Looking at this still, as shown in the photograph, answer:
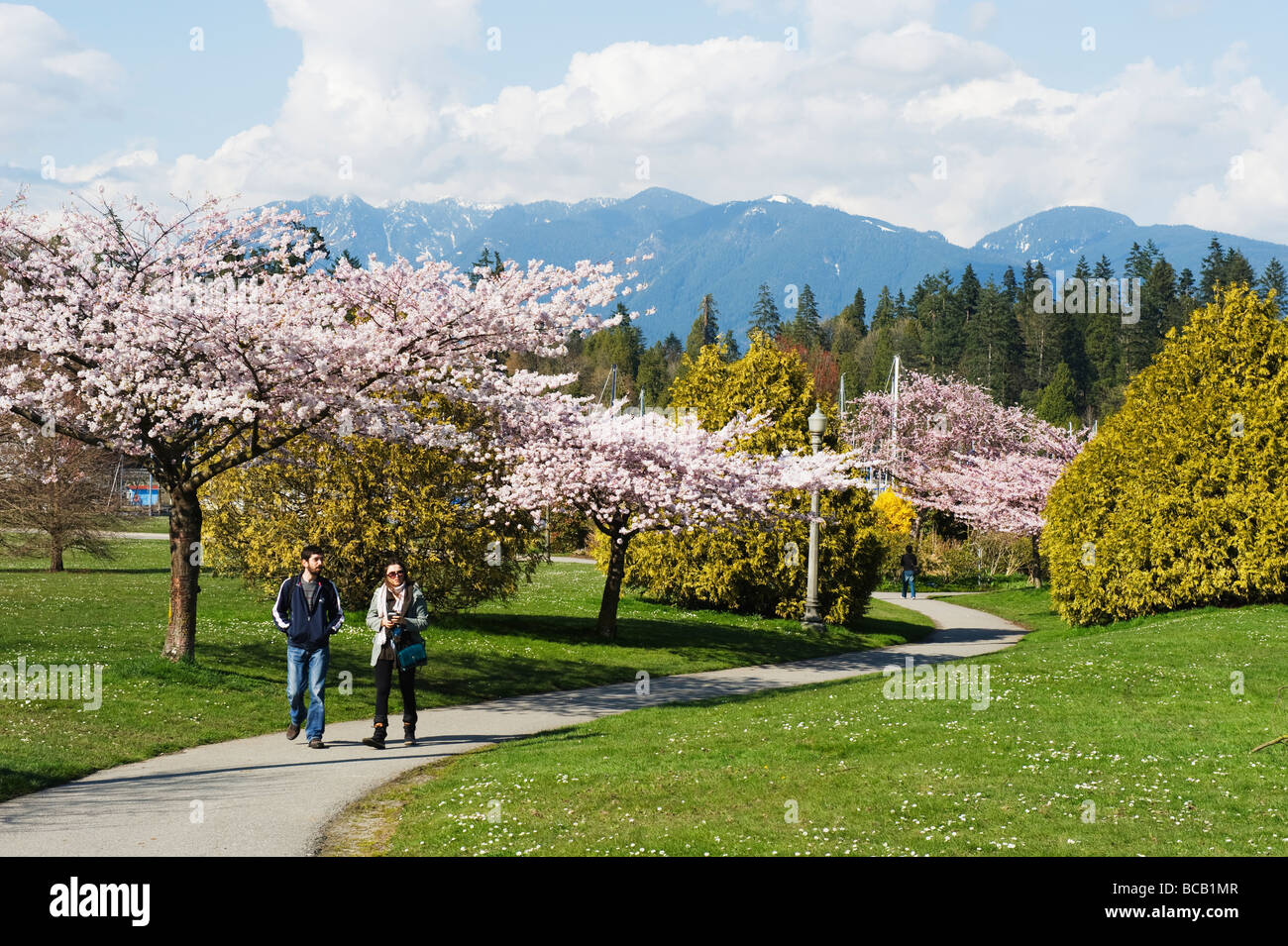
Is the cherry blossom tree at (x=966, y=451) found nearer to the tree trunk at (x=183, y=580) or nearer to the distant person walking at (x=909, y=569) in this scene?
the distant person walking at (x=909, y=569)

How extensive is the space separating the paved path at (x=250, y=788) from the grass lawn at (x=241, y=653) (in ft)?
1.96

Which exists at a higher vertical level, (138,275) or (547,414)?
(138,275)

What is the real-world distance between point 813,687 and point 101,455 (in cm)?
2357

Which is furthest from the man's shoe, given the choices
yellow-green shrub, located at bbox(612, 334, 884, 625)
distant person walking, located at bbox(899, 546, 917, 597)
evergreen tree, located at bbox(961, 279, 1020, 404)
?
evergreen tree, located at bbox(961, 279, 1020, 404)

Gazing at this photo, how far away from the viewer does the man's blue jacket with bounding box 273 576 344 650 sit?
1231 centimetres

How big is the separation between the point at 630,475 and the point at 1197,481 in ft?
43.1

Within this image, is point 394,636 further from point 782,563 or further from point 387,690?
point 782,563

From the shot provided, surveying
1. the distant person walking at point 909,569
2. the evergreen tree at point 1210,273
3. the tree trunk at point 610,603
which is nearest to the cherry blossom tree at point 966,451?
the distant person walking at point 909,569

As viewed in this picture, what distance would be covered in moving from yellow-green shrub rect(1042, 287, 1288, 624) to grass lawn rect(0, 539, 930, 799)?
19.5ft

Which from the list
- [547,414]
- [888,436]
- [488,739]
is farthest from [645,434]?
[888,436]

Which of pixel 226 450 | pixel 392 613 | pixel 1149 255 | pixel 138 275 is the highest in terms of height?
pixel 1149 255

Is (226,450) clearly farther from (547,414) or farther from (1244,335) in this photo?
(1244,335)

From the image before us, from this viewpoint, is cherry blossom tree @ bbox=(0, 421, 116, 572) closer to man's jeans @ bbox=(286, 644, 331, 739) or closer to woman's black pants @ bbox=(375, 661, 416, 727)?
man's jeans @ bbox=(286, 644, 331, 739)
